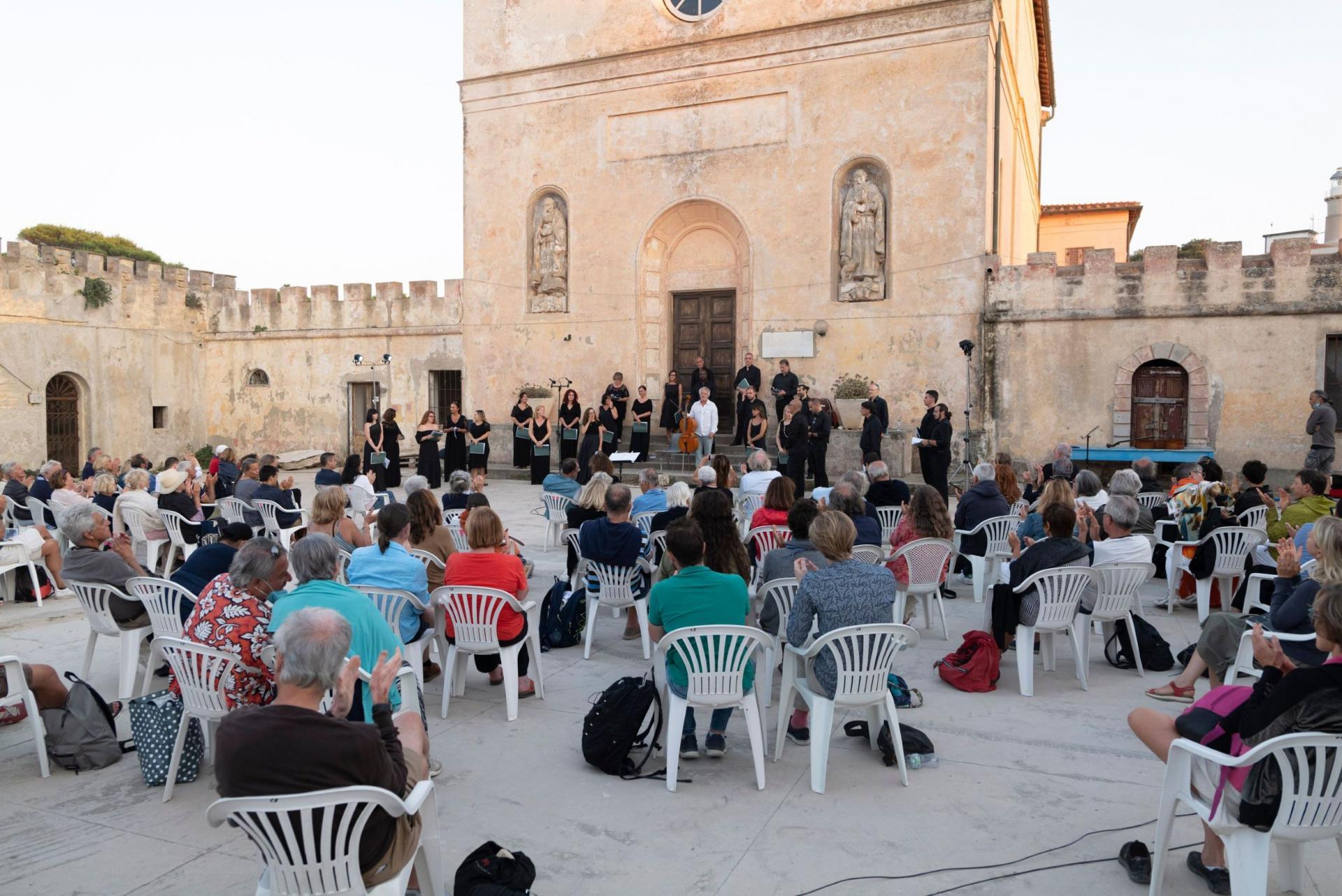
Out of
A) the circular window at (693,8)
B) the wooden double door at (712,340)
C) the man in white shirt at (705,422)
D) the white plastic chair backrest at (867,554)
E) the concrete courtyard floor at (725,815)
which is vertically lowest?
the concrete courtyard floor at (725,815)

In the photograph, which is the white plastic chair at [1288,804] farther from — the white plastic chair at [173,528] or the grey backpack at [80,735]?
the white plastic chair at [173,528]

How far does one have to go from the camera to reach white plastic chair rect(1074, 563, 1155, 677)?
19.2 ft

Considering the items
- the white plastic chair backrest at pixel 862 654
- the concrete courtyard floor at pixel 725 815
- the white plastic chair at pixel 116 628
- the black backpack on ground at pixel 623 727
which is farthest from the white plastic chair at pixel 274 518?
the white plastic chair backrest at pixel 862 654

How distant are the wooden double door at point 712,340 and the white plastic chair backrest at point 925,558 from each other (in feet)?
36.9

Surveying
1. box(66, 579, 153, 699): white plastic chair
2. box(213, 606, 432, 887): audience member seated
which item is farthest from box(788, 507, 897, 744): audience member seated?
box(66, 579, 153, 699): white plastic chair

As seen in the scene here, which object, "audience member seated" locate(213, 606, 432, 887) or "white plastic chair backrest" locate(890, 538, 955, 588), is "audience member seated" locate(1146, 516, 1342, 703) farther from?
"audience member seated" locate(213, 606, 432, 887)

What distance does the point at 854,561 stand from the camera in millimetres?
4551

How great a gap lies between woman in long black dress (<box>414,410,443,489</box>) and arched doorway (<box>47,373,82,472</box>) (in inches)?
415

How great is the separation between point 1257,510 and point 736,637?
542cm

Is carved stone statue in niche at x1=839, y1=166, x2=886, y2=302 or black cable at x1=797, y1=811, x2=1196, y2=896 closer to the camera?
black cable at x1=797, y1=811, x2=1196, y2=896

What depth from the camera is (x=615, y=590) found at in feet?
21.4

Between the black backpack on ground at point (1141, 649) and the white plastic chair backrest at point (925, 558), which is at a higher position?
the white plastic chair backrest at point (925, 558)

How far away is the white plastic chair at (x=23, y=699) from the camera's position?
4277 mm

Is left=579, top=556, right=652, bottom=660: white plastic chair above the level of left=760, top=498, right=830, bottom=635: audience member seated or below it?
below
